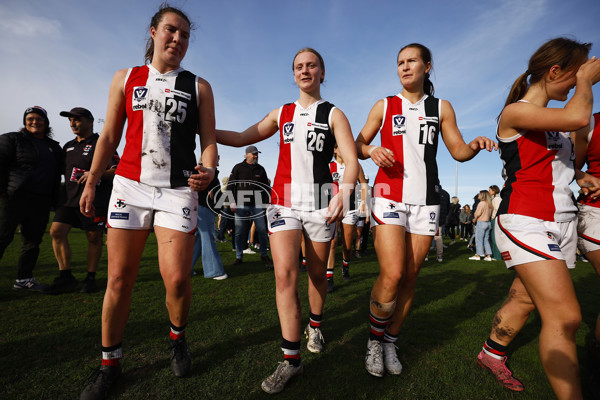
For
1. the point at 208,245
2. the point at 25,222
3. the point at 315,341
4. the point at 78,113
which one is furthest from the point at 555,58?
the point at 25,222

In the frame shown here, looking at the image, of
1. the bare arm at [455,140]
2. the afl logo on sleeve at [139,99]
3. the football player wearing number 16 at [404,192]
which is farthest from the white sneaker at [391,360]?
the afl logo on sleeve at [139,99]

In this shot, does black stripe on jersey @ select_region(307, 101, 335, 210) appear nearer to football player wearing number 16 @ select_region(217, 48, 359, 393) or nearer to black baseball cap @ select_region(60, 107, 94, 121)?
football player wearing number 16 @ select_region(217, 48, 359, 393)

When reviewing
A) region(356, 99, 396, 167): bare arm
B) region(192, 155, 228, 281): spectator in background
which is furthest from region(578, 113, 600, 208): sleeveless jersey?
region(192, 155, 228, 281): spectator in background

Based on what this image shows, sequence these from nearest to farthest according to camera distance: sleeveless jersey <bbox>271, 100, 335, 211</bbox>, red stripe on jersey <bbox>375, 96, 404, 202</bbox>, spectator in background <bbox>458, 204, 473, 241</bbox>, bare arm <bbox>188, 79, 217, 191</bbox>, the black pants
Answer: bare arm <bbox>188, 79, 217, 191</bbox> < sleeveless jersey <bbox>271, 100, 335, 211</bbox> < red stripe on jersey <bbox>375, 96, 404, 202</bbox> < the black pants < spectator in background <bbox>458, 204, 473, 241</bbox>

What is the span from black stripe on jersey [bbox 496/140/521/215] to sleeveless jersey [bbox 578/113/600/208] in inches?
35.4

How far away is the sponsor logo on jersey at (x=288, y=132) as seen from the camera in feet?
8.63

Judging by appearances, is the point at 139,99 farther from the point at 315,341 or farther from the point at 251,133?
the point at 315,341

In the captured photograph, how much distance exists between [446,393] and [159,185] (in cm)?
284

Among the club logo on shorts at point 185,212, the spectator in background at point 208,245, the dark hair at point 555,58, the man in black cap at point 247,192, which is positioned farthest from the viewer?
the man in black cap at point 247,192

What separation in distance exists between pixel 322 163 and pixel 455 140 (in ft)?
4.16

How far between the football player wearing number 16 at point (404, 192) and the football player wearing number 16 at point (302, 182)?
42 cm

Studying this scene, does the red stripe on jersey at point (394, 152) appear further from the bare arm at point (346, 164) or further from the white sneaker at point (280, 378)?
the white sneaker at point (280, 378)

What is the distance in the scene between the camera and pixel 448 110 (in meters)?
2.77

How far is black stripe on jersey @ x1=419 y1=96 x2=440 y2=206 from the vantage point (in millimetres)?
2691
